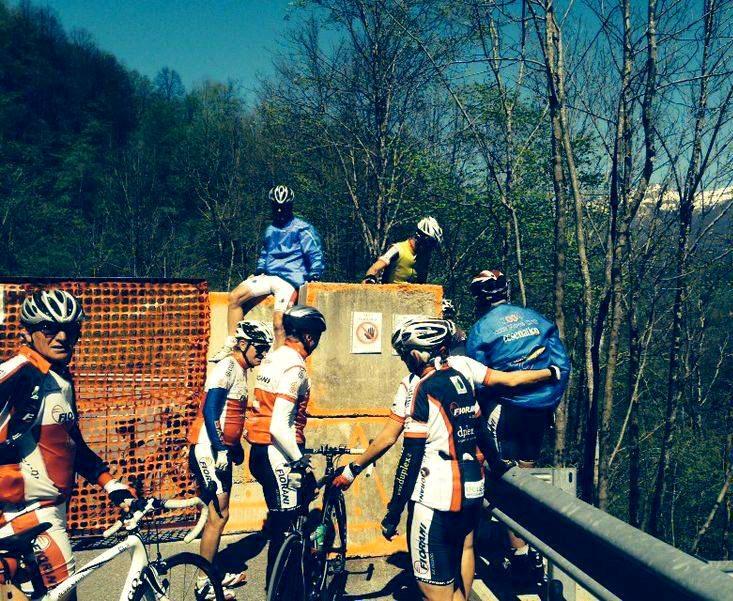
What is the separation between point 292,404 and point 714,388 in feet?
149

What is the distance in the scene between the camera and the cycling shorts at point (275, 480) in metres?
4.86

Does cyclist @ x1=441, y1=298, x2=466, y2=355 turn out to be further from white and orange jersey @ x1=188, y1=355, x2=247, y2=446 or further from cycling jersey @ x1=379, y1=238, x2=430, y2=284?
white and orange jersey @ x1=188, y1=355, x2=247, y2=446

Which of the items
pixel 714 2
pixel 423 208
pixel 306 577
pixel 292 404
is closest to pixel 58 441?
pixel 292 404

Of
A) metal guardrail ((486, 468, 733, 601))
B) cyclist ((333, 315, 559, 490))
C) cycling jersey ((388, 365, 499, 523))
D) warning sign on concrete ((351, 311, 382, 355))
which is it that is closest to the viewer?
metal guardrail ((486, 468, 733, 601))

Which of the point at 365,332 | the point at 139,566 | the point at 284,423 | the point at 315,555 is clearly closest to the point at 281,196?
the point at 365,332

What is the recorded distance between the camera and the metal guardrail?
2467mm

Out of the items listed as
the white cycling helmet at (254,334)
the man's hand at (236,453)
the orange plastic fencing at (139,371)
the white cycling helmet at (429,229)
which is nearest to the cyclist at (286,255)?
the orange plastic fencing at (139,371)

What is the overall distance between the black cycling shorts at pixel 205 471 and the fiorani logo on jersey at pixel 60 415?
5.16 feet

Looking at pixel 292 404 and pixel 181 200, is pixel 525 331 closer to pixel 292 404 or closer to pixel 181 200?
pixel 292 404

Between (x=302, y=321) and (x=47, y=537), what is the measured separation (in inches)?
83.5

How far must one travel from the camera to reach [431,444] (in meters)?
4.02

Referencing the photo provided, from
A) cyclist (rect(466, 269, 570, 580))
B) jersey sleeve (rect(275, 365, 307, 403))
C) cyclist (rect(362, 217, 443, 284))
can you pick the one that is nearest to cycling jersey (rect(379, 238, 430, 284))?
cyclist (rect(362, 217, 443, 284))

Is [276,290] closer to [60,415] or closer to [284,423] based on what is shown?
[284,423]

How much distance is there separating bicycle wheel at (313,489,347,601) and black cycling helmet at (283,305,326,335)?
1.30 meters
